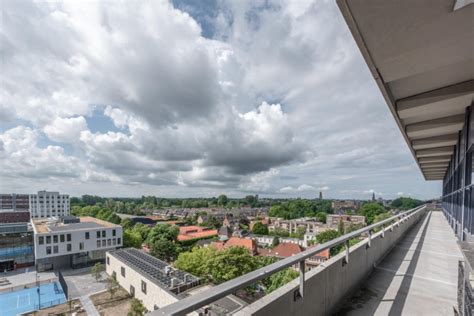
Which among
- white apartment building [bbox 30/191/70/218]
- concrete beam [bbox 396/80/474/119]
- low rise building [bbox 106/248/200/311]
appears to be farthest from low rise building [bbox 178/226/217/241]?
white apartment building [bbox 30/191/70/218]

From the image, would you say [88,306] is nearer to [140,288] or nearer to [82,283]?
[140,288]

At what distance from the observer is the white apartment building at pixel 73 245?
2581 centimetres

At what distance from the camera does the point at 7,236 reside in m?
31.8

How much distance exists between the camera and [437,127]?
5840mm

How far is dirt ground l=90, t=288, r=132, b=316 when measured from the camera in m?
15.2

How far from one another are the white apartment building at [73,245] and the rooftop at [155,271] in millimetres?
7969

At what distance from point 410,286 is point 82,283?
26983 millimetres

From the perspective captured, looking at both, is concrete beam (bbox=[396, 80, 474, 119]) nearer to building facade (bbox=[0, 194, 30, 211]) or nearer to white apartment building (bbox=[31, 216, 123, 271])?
white apartment building (bbox=[31, 216, 123, 271])

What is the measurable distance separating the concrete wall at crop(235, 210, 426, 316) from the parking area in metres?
22.5

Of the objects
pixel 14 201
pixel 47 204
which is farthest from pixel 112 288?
pixel 14 201

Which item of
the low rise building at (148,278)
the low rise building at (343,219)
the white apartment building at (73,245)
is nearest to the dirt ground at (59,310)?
the low rise building at (148,278)

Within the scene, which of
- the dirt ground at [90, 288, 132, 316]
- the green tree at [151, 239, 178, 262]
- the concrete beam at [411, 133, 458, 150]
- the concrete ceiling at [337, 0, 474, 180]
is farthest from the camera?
the green tree at [151, 239, 178, 262]

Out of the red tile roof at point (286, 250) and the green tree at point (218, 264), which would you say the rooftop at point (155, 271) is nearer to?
the green tree at point (218, 264)

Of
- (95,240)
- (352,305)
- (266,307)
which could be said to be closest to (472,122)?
(352,305)
